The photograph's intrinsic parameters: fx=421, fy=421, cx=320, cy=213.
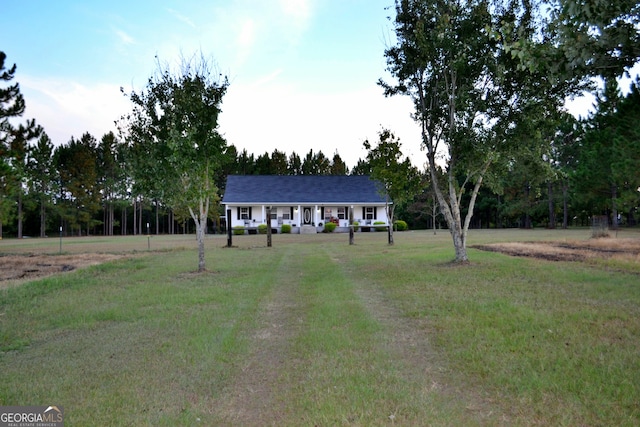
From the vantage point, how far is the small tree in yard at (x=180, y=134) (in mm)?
11672

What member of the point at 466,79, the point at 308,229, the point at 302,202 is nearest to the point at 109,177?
the point at 302,202

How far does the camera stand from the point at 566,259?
13328 millimetres

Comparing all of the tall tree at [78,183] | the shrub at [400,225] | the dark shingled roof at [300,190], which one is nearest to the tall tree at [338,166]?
the dark shingled roof at [300,190]

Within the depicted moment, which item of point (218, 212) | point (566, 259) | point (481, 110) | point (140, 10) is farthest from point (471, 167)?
point (218, 212)

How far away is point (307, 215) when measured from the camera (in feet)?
145

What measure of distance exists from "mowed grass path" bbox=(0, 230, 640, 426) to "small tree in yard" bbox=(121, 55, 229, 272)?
353 cm

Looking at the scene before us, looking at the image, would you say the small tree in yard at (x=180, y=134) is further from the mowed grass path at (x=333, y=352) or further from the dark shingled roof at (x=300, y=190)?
the dark shingled roof at (x=300, y=190)

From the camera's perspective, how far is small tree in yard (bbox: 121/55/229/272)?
11.7 meters

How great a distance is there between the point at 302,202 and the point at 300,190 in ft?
7.85

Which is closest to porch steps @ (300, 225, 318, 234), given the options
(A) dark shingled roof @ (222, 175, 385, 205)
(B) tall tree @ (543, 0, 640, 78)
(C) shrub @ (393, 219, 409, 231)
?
(A) dark shingled roof @ (222, 175, 385, 205)

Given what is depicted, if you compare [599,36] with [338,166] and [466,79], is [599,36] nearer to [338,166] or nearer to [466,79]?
[466,79]

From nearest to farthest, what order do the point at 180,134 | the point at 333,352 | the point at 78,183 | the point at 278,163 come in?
1. the point at 333,352
2. the point at 180,134
3. the point at 78,183
4. the point at 278,163

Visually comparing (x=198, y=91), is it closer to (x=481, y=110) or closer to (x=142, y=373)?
(x=481, y=110)

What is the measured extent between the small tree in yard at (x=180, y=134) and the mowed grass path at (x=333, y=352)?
11.6 ft
